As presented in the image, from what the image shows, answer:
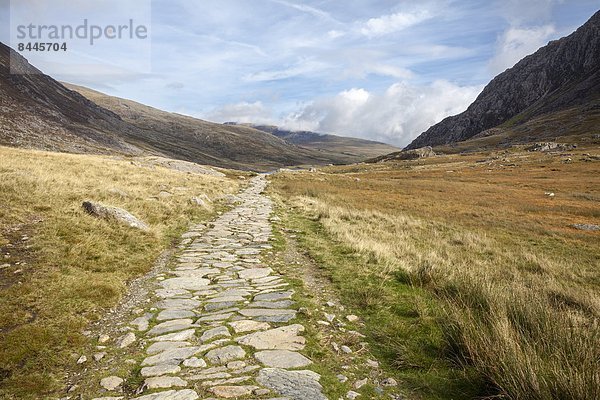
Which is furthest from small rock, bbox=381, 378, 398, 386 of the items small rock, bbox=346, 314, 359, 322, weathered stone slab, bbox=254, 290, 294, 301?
weathered stone slab, bbox=254, 290, 294, 301

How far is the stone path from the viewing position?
3924 millimetres

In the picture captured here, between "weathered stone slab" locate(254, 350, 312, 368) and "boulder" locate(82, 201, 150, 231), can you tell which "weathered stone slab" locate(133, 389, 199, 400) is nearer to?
"weathered stone slab" locate(254, 350, 312, 368)

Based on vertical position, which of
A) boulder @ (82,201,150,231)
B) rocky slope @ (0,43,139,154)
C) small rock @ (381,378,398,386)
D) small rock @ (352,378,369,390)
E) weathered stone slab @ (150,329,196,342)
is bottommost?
small rock @ (381,378,398,386)

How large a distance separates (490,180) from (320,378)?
60.9 metres

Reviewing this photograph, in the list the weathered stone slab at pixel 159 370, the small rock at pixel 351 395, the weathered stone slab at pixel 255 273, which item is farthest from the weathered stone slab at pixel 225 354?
the weathered stone slab at pixel 255 273

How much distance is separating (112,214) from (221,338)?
838 cm

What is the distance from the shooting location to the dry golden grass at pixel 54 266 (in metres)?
4.46

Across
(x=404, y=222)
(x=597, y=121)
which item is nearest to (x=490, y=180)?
(x=404, y=222)

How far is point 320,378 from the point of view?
4164mm

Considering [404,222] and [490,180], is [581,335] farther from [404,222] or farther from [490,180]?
[490,180]

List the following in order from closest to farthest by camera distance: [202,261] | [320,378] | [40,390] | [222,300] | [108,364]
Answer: [40,390], [320,378], [108,364], [222,300], [202,261]

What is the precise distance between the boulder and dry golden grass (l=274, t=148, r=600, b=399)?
7.31m

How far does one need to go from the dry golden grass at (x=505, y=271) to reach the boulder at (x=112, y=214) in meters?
7.31

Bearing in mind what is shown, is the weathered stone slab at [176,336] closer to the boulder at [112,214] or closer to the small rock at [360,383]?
the small rock at [360,383]
